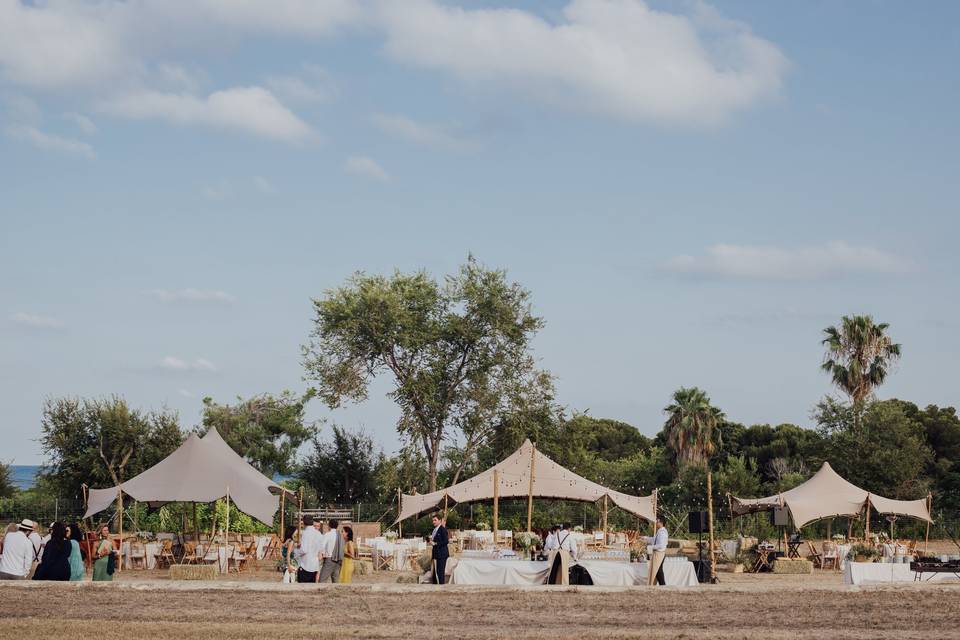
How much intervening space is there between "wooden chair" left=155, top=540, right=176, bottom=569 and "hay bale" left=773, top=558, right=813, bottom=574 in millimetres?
14221

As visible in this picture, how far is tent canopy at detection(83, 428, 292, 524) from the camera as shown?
27641mm

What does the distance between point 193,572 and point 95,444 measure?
19.1m

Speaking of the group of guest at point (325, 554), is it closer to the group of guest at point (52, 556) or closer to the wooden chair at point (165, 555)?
the group of guest at point (52, 556)

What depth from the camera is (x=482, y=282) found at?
Result: 48.1 m

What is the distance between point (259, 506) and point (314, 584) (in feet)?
29.0

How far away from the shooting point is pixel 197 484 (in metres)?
27.9

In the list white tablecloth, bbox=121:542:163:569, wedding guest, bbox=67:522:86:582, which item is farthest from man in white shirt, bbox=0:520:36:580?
white tablecloth, bbox=121:542:163:569

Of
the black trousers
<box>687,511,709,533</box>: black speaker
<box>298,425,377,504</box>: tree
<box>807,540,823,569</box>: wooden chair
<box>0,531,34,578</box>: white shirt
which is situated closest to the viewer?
<box>0,531,34,578</box>: white shirt

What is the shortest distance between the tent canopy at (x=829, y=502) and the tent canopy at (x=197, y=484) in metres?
13.6

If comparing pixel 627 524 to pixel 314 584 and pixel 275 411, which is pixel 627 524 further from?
pixel 275 411

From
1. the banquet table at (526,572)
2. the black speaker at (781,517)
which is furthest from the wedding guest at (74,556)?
the black speaker at (781,517)

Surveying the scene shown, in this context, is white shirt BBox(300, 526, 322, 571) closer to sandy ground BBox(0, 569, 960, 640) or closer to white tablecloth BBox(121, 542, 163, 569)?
sandy ground BBox(0, 569, 960, 640)

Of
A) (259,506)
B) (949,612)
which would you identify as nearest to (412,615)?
(949,612)

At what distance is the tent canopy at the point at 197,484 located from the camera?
90.7 feet
